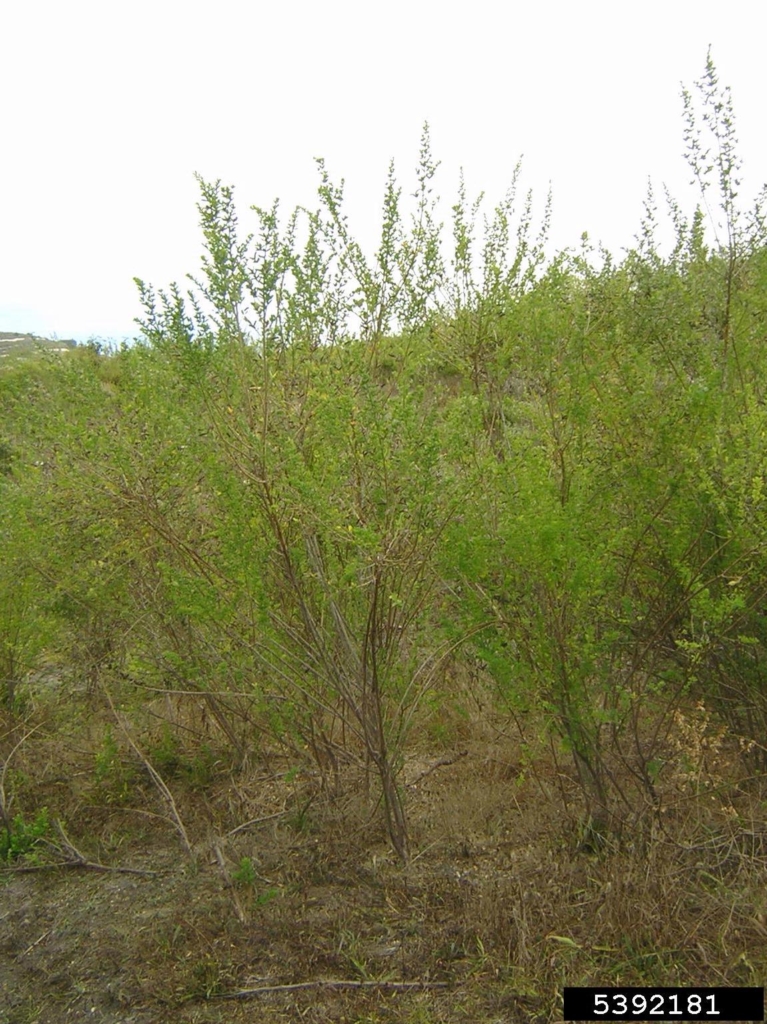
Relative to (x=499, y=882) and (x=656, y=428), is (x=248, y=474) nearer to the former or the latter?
(x=656, y=428)

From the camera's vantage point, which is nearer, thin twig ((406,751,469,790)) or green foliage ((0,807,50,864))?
green foliage ((0,807,50,864))

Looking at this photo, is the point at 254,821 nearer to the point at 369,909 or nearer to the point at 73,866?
the point at 369,909

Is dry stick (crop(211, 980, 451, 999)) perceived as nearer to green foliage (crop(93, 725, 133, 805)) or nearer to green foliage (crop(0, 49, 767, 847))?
green foliage (crop(0, 49, 767, 847))

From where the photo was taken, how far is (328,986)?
9.22 feet

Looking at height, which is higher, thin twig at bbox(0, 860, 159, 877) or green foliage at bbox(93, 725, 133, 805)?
green foliage at bbox(93, 725, 133, 805)

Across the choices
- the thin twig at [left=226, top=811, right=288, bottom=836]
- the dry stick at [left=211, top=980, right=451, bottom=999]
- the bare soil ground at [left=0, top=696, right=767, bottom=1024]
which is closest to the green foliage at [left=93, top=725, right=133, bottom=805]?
the bare soil ground at [left=0, top=696, right=767, bottom=1024]

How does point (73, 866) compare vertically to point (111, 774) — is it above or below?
below

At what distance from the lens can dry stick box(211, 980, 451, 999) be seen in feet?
9.08

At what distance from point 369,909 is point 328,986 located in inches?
18.0

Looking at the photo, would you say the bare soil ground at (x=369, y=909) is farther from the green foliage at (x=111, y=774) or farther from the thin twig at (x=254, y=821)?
the green foliage at (x=111, y=774)

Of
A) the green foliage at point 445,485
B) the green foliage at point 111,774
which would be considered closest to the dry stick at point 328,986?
the green foliage at point 445,485

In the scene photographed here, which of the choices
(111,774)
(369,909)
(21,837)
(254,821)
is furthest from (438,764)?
(21,837)

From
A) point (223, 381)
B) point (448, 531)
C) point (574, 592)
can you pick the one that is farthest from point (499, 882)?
point (223, 381)

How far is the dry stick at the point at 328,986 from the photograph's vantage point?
9.08 ft
